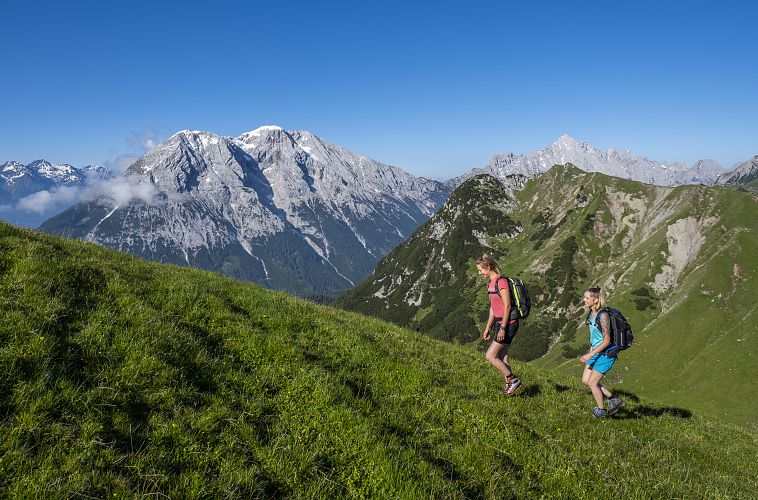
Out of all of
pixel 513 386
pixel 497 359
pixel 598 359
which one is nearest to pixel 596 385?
pixel 598 359

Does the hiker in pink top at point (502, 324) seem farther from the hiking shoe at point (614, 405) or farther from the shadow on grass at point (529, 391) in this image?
the hiking shoe at point (614, 405)

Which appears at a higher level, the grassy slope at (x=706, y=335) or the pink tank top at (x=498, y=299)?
the pink tank top at (x=498, y=299)

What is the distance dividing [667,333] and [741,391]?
144ft

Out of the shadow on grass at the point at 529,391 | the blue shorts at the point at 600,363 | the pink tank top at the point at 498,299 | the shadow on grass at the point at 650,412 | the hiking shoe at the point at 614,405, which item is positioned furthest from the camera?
the shadow on grass at the point at 650,412

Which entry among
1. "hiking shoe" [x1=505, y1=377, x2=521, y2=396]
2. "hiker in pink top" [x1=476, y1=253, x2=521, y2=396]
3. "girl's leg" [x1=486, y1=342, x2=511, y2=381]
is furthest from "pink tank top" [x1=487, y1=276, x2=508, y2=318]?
"hiking shoe" [x1=505, y1=377, x2=521, y2=396]

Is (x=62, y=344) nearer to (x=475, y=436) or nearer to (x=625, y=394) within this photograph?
(x=475, y=436)

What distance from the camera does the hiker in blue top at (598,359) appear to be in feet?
41.3

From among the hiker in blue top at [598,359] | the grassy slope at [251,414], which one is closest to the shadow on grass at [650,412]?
the grassy slope at [251,414]

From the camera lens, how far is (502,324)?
12.6m

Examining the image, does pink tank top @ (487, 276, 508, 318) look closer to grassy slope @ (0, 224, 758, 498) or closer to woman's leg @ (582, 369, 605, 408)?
grassy slope @ (0, 224, 758, 498)

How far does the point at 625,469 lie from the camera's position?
8.63 metres

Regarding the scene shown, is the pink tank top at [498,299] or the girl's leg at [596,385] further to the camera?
the pink tank top at [498,299]

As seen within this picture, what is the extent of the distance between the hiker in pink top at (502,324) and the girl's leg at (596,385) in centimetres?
246

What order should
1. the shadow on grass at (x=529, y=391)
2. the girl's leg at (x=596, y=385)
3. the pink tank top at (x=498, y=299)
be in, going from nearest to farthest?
the shadow on grass at (x=529, y=391), the girl's leg at (x=596, y=385), the pink tank top at (x=498, y=299)
